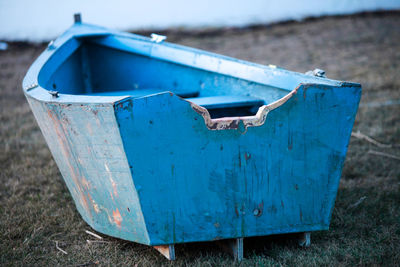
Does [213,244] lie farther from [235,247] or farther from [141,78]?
[141,78]

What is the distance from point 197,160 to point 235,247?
2.20ft

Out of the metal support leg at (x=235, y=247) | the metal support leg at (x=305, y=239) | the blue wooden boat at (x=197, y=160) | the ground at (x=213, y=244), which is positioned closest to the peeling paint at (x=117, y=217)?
the blue wooden boat at (x=197, y=160)

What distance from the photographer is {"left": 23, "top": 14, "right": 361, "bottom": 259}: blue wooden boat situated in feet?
7.85

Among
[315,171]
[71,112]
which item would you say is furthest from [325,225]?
[71,112]

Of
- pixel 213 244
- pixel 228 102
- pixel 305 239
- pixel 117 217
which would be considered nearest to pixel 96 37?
pixel 228 102

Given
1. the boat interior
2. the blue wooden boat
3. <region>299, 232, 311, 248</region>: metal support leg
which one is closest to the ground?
<region>299, 232, 311, 248</region>: metal support leg

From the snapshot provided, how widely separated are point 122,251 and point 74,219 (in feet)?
2.39

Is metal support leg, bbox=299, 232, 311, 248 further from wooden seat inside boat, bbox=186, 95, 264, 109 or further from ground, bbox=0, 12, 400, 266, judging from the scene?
wooden seat inside boat, bbox=186, 95, 264, 109

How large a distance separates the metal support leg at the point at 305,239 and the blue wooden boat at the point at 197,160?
0.02m

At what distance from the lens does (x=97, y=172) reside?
2.61 m

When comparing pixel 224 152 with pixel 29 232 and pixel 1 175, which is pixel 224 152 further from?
pixel 1 175

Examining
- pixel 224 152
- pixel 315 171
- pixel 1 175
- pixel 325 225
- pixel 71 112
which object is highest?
pixel 71 112

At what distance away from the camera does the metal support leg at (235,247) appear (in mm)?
2707

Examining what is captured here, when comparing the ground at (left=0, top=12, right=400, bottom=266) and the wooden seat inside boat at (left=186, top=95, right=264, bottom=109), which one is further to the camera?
the wooden seat inside boat at (left=186, top=95, right=264, bottom=109)
